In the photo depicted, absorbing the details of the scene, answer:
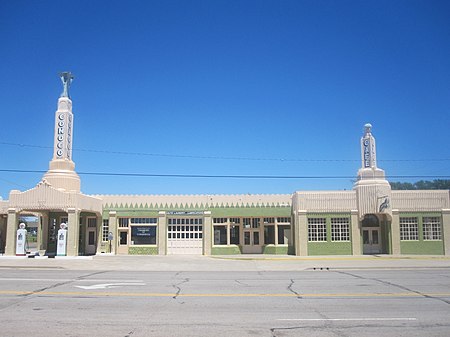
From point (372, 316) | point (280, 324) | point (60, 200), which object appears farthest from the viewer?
point (60, 200)

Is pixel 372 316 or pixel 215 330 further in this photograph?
pixel 372 316

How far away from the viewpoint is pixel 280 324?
8852mm

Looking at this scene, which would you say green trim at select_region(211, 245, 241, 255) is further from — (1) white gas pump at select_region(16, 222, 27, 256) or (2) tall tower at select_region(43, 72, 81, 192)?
(1) white gas pump at select_region(16, 222, 27, 256)

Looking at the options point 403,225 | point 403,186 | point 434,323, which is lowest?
point 434,323

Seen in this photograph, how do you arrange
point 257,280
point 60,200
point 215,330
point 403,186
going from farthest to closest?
1. point 403,186
2. point 60,200
3. point 257,280
4. point 215,330

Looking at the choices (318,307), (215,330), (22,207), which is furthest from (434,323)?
(22,207)

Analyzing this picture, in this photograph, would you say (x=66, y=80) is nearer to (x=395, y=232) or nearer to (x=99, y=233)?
(x=99, y=233)

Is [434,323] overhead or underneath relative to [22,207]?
underneath

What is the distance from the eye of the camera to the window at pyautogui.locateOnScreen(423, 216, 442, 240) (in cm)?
3403

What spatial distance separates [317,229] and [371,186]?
16.8 ft

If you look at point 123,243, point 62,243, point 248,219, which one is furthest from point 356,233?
point 62,243

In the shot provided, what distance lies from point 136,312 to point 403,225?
28539 mm

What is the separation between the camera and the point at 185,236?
36.1m

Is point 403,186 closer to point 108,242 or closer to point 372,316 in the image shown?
point 108,242
